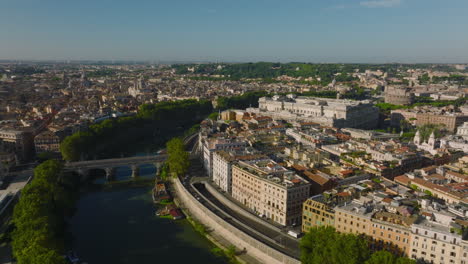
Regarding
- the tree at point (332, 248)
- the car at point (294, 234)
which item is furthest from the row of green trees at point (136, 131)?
the tree at point (332, 248)

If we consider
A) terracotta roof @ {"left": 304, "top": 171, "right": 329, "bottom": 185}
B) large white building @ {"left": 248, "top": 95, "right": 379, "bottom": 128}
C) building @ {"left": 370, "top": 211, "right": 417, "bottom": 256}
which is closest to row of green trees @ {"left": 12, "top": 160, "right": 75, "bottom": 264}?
building @ {"left": 370, "top": 211, "right": 417, "bottom": 256}

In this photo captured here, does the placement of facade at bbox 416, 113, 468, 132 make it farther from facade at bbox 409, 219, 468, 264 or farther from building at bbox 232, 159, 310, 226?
facade at bbox 409, 219, 468, 264

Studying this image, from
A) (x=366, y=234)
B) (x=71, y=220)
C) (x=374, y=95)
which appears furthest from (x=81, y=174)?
(x=374, y=95)

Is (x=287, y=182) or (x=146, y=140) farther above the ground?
(x=287, y=182)

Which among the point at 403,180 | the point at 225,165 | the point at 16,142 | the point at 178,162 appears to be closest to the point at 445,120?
the point at 403,180

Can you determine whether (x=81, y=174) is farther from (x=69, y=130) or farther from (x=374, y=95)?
(x=374, y=95)

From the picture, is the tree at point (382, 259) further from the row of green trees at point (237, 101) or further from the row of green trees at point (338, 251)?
the row of green trees at point (237, 101)

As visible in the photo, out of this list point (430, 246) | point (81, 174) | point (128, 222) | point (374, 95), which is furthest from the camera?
point (374, 95)
